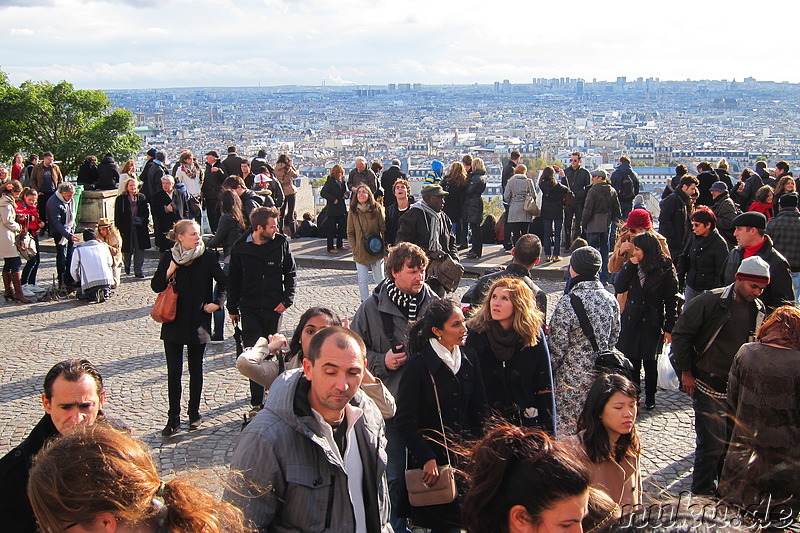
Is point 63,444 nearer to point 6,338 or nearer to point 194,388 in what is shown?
point 194,388

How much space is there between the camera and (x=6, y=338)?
8.77m

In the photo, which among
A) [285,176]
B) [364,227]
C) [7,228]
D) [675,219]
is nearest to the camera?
[364,227]

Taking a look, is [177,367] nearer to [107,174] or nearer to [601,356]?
[601,356]

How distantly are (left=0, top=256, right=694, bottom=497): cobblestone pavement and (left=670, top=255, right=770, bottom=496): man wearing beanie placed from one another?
1.09 feet

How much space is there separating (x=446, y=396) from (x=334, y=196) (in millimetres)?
8868

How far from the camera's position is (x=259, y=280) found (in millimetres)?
6344

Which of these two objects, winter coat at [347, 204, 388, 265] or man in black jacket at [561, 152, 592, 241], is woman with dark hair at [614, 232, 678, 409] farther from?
man in black jacket at [561, 152, 592, 241]

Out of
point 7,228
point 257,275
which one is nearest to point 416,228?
point 257,275

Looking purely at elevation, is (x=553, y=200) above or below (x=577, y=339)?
above

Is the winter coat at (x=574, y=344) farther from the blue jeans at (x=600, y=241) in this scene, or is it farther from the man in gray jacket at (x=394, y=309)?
the blue jeans at (x=600, y=241)

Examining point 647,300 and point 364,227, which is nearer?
point 647,300

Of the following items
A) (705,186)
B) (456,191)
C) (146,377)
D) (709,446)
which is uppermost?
(705,186)

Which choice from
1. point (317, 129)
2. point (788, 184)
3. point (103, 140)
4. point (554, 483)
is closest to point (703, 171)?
point (788, 184)

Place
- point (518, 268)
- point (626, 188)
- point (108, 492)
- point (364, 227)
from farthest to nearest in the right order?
point (626, 188)
point (364, 227)
point (518, 268)
point (108, 492)
